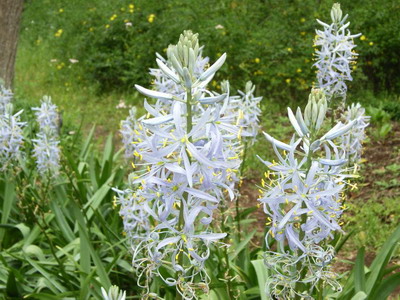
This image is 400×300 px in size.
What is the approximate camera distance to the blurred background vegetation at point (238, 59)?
7961 millimetres

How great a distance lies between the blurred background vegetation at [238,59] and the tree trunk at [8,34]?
1.90ft

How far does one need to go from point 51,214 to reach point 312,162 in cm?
311

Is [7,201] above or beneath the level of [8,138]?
beneath

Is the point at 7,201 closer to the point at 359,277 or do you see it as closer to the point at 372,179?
the point at 359,277

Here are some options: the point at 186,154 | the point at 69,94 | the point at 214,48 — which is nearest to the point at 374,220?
the point at 186,154

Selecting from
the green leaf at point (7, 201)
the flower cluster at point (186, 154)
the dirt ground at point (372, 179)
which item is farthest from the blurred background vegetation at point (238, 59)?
the flower cluster at point (186, 154)

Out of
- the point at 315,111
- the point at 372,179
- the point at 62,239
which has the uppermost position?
the point at 315,111

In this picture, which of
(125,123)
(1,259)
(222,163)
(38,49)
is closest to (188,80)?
(222,163)

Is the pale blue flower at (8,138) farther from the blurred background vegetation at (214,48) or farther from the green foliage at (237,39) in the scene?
the green foliage at (237,39)

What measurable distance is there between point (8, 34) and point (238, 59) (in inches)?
139

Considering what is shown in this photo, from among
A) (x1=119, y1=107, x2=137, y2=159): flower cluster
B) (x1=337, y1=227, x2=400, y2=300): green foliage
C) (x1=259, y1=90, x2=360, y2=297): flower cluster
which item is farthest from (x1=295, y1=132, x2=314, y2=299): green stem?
(x1=119, y1=107, x2=137, y2=159): flower cluster

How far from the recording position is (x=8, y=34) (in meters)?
7.84

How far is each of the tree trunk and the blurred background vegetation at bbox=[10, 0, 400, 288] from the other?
58cm

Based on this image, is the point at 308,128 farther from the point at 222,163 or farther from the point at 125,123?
the point at 125,123
